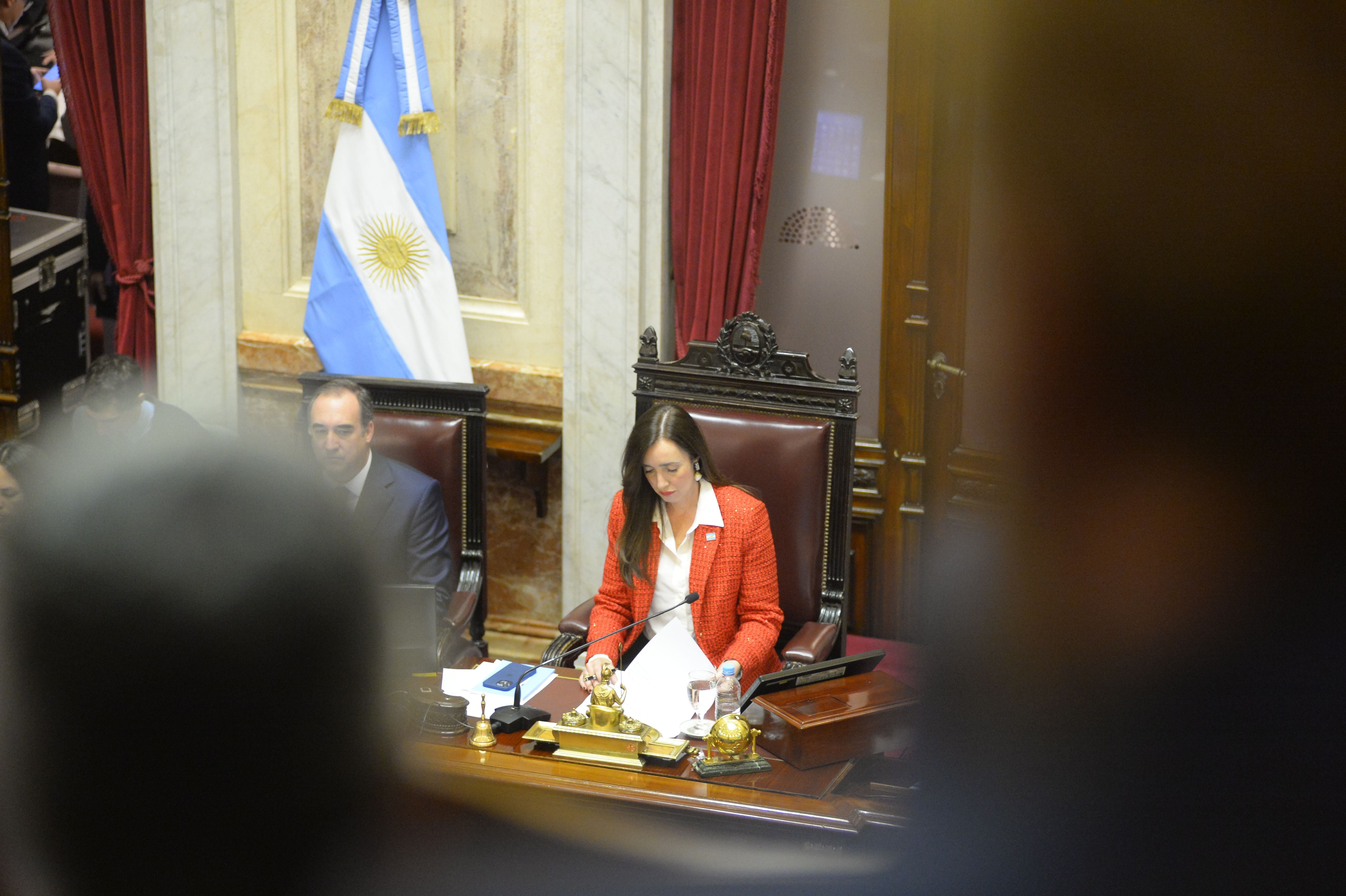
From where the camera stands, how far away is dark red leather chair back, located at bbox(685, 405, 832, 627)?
11.7 feet

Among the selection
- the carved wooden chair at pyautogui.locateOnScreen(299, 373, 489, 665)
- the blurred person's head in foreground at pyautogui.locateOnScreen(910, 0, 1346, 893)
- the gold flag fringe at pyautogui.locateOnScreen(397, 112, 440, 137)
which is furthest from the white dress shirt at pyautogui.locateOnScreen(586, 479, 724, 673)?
the blurred person's head in foreground at pyautogui.locateOnScreen(910, 0, 1346, 893)

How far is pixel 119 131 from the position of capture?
202 inches

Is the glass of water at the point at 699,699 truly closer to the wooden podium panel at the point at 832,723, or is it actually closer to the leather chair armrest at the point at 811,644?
the wooden podium panel at the point at 832,723

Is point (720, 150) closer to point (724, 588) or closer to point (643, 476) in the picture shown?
point (643, 476)

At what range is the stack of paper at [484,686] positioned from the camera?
2678 mm

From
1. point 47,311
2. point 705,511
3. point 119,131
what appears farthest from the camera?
point 47,311

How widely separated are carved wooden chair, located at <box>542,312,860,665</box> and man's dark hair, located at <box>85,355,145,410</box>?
1594mm

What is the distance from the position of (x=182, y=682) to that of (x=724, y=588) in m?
2.94

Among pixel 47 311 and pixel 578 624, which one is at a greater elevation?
pixel 47 311

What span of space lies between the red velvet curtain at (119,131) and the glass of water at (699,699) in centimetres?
352

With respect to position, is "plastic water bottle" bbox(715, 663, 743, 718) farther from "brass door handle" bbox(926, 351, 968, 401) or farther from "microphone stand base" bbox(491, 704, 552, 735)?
"brass door handle" bbox(926, 351, 968, 401)

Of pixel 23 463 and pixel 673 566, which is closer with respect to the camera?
pixel 23 463

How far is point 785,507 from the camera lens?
3592mm

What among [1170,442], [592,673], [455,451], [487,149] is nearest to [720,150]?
[487,149]
